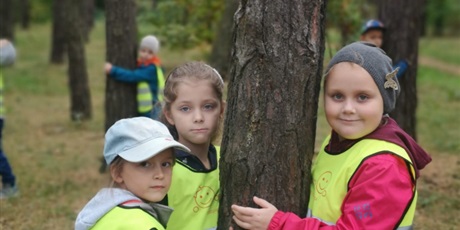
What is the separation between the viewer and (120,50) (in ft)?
23.5

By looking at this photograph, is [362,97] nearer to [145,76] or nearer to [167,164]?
[167,164]

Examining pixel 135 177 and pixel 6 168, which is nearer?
pixel 135 177

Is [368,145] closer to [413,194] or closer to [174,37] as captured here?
[413,194]

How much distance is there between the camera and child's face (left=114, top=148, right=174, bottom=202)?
8.18 feet

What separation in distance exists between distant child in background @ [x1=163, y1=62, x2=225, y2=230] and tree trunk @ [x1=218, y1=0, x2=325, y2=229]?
7.1 inches

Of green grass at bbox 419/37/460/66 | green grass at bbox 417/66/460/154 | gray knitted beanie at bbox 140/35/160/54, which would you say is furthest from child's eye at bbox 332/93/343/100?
green grass at bbox 419/37/460/66

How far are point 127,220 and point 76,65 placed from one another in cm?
928

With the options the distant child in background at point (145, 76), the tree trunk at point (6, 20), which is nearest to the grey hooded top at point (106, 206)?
the distant child in background at point (145, 76)

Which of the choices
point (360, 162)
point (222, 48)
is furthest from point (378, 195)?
point (222, 48)

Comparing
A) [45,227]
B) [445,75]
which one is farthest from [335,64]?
[445,75]

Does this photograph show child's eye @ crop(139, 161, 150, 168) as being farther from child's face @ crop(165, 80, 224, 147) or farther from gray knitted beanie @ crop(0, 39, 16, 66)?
gray knitted beanie @ crop(0, 39, 16, 66)

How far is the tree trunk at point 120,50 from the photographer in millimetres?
6988

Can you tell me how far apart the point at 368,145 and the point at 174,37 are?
37.2 feet

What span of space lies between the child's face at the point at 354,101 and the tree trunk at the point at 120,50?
4.89m
